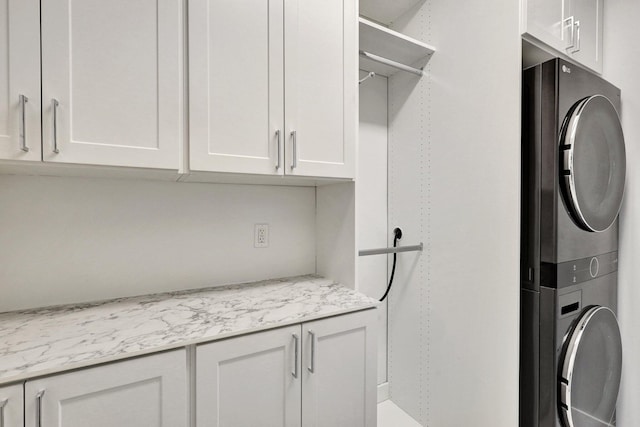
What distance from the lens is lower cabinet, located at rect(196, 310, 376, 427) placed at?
101 centimetres

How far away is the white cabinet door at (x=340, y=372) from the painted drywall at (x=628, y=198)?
1479 millimetres

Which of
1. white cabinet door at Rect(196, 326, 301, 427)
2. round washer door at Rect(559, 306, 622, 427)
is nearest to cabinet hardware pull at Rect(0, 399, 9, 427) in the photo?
white cabinet door at Rect(196, 326, 301, 427)

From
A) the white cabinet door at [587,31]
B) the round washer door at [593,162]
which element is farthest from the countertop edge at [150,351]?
the white cabinet door at [587,31]

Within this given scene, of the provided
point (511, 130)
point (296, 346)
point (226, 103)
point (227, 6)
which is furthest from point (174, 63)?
point (511, 130)

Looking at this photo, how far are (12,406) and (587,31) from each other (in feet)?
8.91

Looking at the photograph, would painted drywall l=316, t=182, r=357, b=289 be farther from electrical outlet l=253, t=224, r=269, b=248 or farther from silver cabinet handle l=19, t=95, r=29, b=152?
silver cabinet handle l=19, t=95, r=29, b=152

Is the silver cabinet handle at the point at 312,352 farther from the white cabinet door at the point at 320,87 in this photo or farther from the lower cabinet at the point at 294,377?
the white cabinet door at the point at 320,87

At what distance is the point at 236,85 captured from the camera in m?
1.20

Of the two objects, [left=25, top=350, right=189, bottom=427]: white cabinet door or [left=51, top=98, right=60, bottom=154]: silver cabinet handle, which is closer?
[left=25, top=350, right=189, bottom=427]: white cabinet door

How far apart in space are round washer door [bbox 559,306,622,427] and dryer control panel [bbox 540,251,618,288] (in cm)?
17

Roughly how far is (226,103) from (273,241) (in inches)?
29.9

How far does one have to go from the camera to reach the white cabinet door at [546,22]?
4.42 feet

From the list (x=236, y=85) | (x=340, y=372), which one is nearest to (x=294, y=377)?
(x=340, y=372)

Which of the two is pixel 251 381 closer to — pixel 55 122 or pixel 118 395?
pixel 118 395
